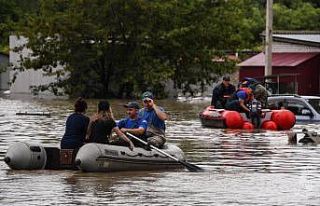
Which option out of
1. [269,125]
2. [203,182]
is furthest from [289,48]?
[203,182]

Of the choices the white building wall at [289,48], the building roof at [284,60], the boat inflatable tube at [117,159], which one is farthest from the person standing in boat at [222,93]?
the white building wall at [289,48]

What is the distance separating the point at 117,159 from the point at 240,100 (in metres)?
14.0

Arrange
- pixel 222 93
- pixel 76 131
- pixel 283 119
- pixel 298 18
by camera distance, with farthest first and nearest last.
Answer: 1. pixel 298 18
2. pixel 222 93
3. pixel 283 119
4. pixel 76 131

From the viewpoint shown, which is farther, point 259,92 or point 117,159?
point 259,92

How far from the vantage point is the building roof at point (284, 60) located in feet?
200

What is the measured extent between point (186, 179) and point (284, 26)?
7287 centimetres

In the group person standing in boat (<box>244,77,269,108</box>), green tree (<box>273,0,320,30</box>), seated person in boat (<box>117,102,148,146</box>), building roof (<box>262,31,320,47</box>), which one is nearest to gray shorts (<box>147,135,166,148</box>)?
seated person in boat (<box>117,102,148,146</box>)

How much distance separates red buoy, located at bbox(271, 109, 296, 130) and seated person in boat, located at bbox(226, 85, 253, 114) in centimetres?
90

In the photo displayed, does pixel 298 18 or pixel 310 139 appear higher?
pixel 298 18

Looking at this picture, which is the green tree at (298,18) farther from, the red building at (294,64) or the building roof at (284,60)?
the building roof at (284,60)

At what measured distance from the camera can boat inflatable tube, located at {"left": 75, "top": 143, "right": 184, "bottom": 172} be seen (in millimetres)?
18531

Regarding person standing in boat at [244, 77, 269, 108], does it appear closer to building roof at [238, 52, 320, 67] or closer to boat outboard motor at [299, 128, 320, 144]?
boat outboard motor at [299, 128, 320, 144]

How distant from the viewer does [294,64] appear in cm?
6038

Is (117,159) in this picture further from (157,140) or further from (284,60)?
(284,60)
